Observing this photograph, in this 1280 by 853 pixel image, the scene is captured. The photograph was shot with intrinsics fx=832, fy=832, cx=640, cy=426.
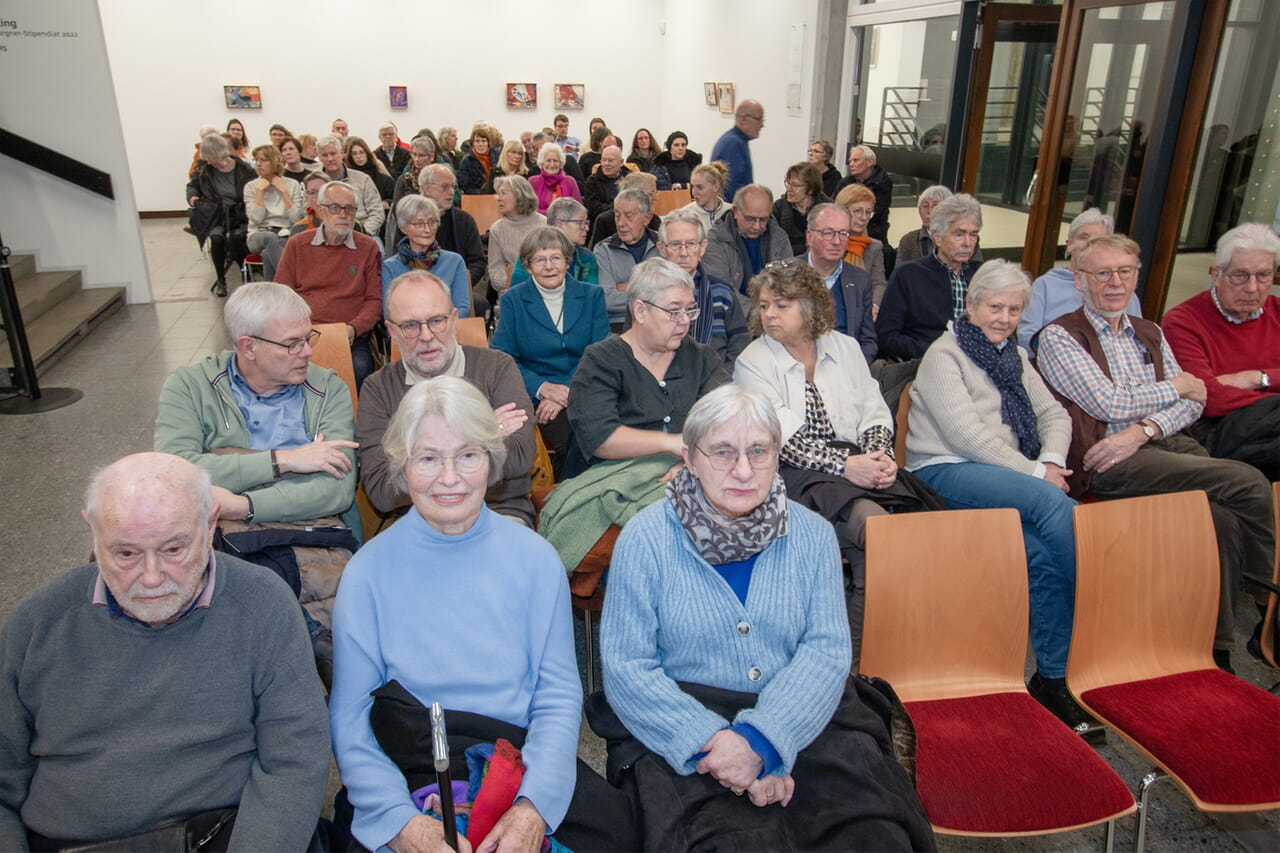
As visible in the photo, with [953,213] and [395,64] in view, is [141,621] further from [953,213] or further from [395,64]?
[395,64]

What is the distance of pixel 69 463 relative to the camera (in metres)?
4.35

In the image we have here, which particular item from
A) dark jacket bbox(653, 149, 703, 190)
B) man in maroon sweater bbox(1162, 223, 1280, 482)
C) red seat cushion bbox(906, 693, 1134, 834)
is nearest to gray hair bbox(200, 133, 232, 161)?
dark jacket bbox(653, 149, 703, 190)

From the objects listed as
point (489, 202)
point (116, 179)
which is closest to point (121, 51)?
point (116, 179)

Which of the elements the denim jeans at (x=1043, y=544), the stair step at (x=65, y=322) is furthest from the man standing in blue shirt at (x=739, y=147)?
the stair step at (x=65, y=322)

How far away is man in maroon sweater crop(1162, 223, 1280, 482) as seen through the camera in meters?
3.11

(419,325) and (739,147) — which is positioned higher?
(739,147)

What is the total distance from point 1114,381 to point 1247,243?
78 centimetres

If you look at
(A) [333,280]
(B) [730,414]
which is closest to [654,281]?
(B) [730,414]

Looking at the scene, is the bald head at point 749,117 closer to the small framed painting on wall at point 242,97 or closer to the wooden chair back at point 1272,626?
the wooden chair back at point 1272,626

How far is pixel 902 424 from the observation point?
10.3 feet

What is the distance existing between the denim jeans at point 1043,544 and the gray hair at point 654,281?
117cm

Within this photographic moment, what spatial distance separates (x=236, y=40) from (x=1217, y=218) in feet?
45.4

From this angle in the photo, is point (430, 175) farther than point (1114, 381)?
Yes

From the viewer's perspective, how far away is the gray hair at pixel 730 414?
1854 millimetres
